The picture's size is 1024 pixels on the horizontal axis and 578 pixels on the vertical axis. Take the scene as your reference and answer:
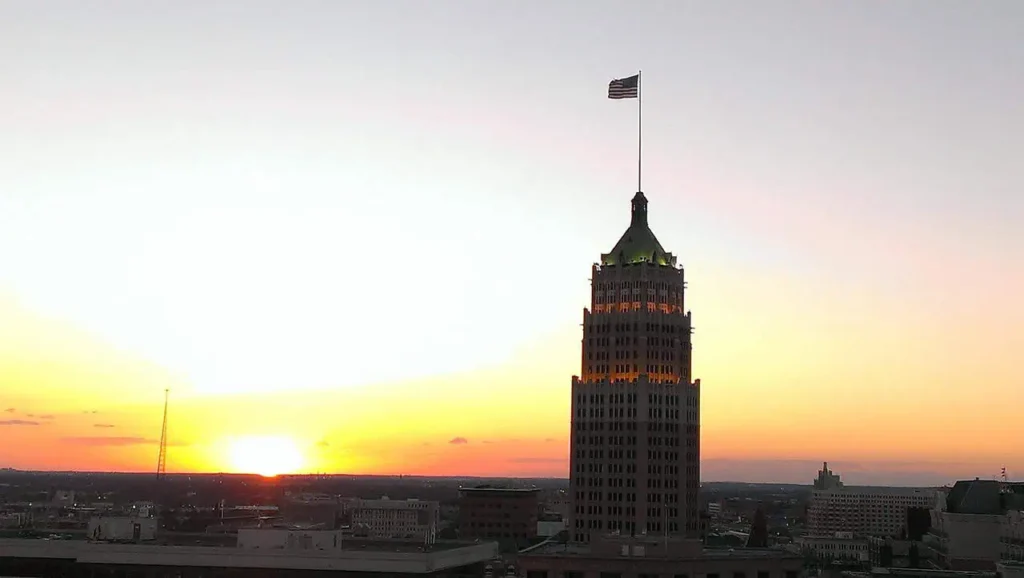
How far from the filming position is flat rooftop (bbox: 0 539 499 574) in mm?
176875

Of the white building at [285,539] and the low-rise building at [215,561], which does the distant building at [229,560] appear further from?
the white building at [285,539]

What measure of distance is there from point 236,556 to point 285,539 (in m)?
12.1

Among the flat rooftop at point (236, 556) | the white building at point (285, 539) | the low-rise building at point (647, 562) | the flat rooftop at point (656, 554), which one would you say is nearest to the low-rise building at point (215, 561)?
the flat rooftop at point (236, 556)

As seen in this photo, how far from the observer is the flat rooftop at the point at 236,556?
580 ft

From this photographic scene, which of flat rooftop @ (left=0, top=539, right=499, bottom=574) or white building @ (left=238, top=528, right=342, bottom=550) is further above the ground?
white building @ (left=238, top=528, right=342, bottom=550)

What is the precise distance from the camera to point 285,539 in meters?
194

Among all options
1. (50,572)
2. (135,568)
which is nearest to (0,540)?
(50,572)

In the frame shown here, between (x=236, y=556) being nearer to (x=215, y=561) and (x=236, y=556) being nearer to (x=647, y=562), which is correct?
Answer: (x=215, y=561)

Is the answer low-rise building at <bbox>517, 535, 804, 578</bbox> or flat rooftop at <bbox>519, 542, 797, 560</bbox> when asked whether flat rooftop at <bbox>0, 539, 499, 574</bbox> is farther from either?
low-rise building at <bbox>517, 535, 804, 578</bbox>

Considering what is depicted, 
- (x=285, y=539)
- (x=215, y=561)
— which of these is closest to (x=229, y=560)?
(x=215, y=561)

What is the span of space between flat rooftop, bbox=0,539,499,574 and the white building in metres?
5.08

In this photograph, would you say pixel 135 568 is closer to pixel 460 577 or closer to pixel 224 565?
pixel 224 565

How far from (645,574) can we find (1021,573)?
2367 inches

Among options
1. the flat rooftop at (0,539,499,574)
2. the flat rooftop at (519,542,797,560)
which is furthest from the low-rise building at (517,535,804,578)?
the flat rooftop at (0,539,499,574)
